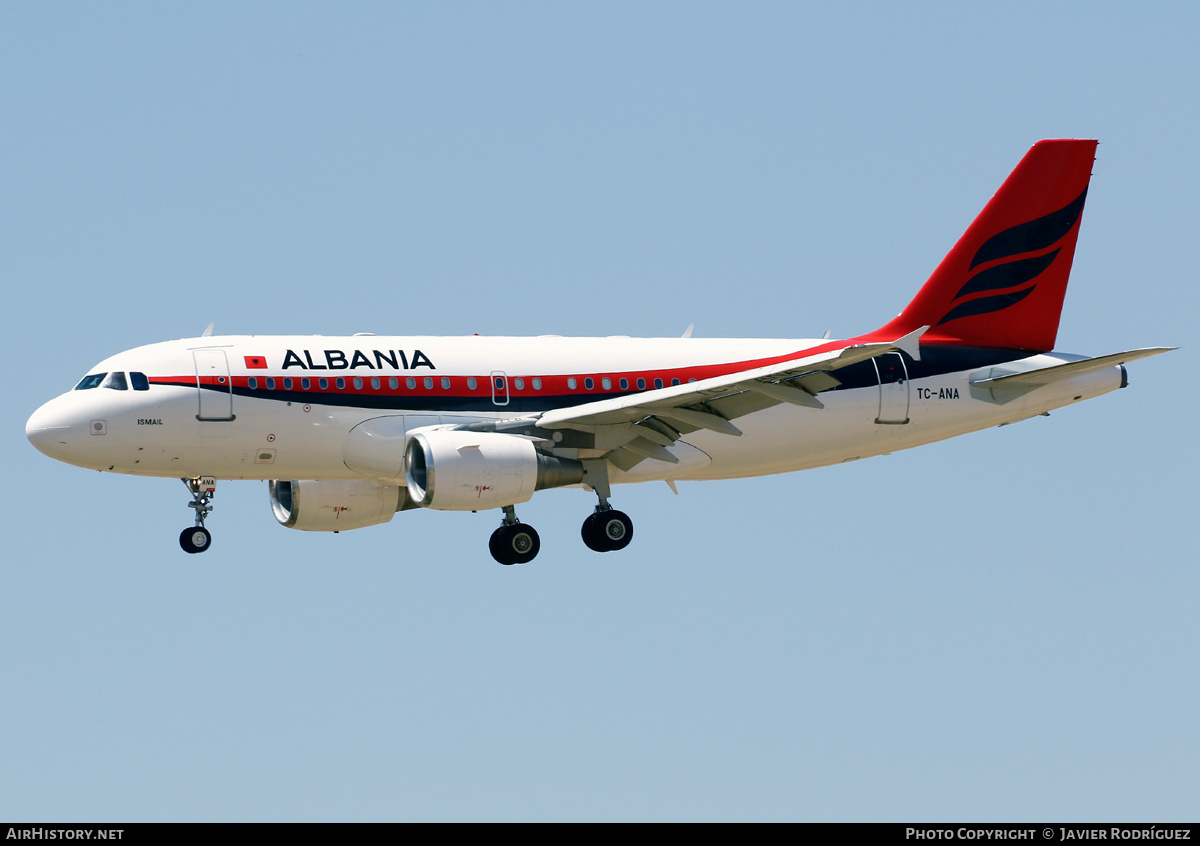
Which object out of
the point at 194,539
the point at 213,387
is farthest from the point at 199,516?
the point at 213,387

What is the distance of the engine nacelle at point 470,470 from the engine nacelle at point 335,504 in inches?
187

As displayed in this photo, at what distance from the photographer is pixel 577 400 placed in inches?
1623

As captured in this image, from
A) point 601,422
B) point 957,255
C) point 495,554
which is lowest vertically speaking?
point 495,554

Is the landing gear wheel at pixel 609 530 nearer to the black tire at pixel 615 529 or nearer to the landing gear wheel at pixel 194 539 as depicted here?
the black tire at pixel 615 529

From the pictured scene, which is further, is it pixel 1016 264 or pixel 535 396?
pixel 1016 264

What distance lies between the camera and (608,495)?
41.0 meters

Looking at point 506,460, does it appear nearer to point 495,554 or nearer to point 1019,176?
point 495,554

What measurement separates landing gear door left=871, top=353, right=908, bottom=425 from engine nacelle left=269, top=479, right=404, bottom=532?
1212 cm

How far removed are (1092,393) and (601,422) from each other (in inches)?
522

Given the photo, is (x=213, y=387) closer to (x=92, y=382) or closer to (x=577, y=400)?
(x=92, y=382)

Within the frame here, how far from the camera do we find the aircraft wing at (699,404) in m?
36.4

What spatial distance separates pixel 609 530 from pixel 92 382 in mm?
12075

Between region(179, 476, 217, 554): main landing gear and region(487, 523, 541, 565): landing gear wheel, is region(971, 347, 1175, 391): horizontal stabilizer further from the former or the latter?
region(179, 476, 217, 554): main landing gear

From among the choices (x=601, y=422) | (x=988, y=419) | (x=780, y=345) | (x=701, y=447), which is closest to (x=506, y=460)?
(x=601, y=422)
